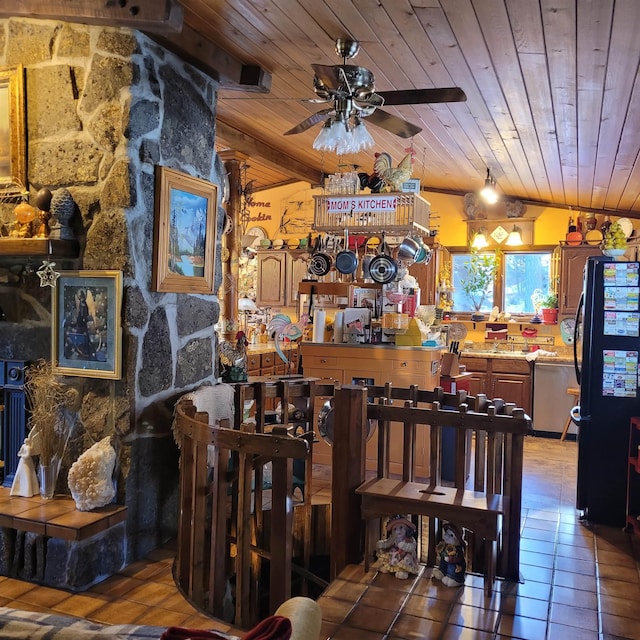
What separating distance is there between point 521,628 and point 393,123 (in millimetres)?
2604

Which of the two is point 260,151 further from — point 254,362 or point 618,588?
point 618,588

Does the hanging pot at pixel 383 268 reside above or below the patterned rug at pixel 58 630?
above

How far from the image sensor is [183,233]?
11.8 ft

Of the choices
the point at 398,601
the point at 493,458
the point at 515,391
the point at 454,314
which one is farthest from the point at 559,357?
the point at 398,601

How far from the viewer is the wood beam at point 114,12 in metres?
2.96

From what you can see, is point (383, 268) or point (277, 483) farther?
point (383, 268)

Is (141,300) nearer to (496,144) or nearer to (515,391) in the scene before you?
(496,144)

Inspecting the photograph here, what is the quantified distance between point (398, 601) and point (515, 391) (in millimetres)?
4973

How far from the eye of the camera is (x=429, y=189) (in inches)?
325

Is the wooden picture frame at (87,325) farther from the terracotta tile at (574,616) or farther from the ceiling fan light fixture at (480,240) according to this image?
the ceiling fan light fixture at (480,240)

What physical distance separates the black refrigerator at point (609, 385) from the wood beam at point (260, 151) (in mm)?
3406

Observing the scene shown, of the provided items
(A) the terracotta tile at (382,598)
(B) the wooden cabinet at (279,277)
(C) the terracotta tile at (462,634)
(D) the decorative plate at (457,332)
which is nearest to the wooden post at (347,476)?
(A) the terracotta tile at (382,598)

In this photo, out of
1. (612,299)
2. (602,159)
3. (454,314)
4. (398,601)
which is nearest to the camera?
(398,601)

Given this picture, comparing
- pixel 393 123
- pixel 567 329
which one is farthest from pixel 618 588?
pixel 567 329
